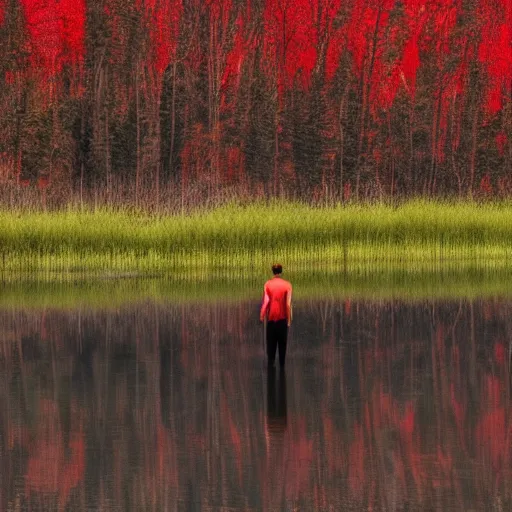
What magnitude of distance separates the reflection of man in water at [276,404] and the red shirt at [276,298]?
2.29ft

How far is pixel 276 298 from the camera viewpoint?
608 inches

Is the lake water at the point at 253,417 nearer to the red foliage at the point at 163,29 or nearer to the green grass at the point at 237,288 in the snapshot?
the green grass at the point at 237,288

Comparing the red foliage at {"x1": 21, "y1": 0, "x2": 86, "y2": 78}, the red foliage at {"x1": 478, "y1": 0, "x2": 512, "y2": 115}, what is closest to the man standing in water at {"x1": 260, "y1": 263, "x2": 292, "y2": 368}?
the red foliage at {"x1": 21, "y1": 0, "x2": 86, "y2": 78}

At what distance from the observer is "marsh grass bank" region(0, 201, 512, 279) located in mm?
32562

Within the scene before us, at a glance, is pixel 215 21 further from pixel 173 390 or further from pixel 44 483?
pixel 44 483

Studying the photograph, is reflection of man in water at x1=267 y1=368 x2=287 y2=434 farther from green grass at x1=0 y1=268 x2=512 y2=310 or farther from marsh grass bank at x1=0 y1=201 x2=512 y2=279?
marsh grass bank at x1=0 y1=201 x2=512 y2=279

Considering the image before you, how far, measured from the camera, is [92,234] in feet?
107

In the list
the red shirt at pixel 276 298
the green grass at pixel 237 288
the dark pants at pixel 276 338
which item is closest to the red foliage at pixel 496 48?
the green grass at pixel 237 288

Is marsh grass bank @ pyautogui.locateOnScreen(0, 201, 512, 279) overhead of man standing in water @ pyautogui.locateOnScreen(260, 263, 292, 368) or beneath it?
overhead

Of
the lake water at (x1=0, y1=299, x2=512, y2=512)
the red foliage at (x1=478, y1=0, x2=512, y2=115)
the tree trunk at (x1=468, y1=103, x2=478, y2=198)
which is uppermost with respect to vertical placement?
the red foliage at (x1=478, y1=0, x2=512, y2=115)

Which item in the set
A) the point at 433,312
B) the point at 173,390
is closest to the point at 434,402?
the point at 173,390

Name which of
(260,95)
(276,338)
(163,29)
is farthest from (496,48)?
(276,338)

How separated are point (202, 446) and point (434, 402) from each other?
306 centimetres

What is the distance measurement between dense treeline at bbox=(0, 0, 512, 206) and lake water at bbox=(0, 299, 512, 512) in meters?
39.3
